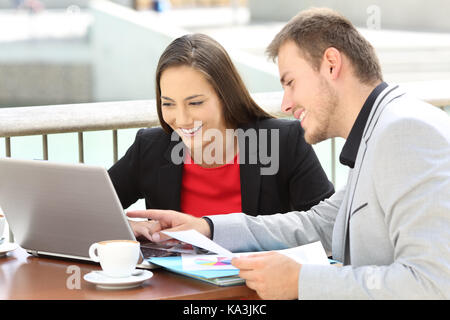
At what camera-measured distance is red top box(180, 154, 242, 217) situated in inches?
106

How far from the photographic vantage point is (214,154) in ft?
8.98

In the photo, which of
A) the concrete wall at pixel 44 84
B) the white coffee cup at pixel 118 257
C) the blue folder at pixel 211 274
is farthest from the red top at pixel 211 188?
the concrete wall at pixel 44 84

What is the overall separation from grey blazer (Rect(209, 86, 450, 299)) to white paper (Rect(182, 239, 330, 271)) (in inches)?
4.0

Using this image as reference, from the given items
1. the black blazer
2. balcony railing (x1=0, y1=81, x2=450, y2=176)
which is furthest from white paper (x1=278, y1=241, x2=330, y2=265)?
balcony railing (x1=0, y1=81, x2=450, y2=176)

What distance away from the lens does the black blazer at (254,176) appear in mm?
2658

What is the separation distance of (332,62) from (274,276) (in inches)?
21.6

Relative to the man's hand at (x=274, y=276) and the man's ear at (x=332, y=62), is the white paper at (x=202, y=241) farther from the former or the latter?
the man's ear at (x=332, y=62)

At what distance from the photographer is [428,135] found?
5.38 ft

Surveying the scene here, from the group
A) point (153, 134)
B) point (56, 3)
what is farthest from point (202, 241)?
point (56, 3)

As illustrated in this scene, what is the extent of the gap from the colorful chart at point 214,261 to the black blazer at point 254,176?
0.73 meters

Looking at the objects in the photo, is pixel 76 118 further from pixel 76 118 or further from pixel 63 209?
pixel 63 209

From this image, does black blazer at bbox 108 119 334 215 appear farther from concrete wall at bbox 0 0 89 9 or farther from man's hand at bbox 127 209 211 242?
concrete wall at bbox 0 0 89 9

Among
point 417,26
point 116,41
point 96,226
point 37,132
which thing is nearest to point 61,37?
point 116,41
